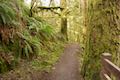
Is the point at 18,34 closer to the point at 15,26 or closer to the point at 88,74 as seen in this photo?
the point at 15,26

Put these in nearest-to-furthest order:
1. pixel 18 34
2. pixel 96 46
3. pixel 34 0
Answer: pixel 96 46, pixel 18 34, pixel 34 0

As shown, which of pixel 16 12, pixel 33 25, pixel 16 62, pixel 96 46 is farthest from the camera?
pixel 33 25

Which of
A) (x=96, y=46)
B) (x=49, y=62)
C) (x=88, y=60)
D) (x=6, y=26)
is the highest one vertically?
(x=6, y=26)

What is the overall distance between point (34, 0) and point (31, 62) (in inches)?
240

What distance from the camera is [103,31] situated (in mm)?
6621

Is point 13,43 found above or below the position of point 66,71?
above

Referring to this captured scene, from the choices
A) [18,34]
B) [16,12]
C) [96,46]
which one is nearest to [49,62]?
[18,34]

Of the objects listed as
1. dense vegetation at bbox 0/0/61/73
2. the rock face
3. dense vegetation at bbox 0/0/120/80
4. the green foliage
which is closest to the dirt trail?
dense vegetation at bbox 0/0/120/80

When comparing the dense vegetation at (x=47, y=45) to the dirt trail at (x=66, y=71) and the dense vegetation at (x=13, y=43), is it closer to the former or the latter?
the dense vegetation at (x=13, y=43)

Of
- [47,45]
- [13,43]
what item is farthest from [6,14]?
[47,45]

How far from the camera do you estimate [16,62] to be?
8.22m

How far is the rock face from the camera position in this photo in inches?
257

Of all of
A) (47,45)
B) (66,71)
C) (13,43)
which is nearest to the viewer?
(13,43)

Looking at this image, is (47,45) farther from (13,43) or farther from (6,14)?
(6,14)
